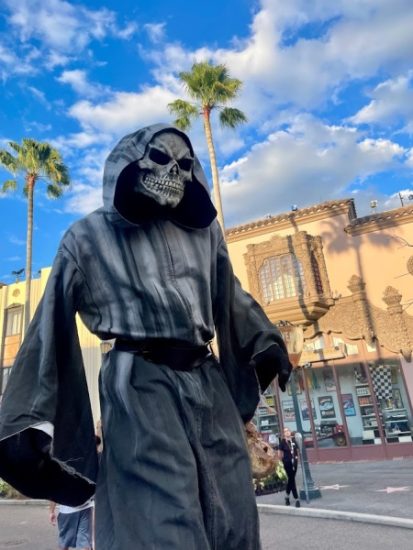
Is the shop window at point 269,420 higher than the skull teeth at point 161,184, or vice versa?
the skull teeth at point 161,184

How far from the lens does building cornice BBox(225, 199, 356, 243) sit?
19938 millimetres

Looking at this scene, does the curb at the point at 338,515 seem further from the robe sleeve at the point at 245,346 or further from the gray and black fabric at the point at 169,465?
the gray and black fabric at the point at 169,465

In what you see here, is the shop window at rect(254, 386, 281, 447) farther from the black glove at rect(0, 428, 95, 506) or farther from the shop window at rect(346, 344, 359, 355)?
the black glove at rect(0, 428, 95, 506)

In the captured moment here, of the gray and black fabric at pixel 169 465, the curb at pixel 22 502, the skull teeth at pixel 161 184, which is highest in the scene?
the skull teeth at pixel 161 184

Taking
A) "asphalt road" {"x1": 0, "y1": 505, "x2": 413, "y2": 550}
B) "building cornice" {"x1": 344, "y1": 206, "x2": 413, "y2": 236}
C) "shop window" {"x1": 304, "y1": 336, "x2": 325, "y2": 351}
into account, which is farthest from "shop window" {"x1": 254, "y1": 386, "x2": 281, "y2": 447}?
"asphalt road" {"x1": 0, "y1": 505, "x2": 413, "y2": 550}

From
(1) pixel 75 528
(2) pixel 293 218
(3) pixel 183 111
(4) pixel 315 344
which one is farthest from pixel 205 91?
(1) pixel 75 528

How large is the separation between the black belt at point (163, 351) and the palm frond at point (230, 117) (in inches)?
657

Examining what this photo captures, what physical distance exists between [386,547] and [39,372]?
627 centimetres

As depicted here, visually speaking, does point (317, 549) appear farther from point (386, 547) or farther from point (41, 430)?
point (41, 430)

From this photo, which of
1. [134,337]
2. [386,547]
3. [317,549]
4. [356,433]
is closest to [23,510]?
[317,549]

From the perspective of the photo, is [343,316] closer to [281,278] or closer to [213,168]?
[281,278]

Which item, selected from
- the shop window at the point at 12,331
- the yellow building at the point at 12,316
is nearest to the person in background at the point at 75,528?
the yellow building at the point at 12,316

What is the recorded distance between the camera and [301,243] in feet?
64.2

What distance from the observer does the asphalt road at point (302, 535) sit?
21.6ft
